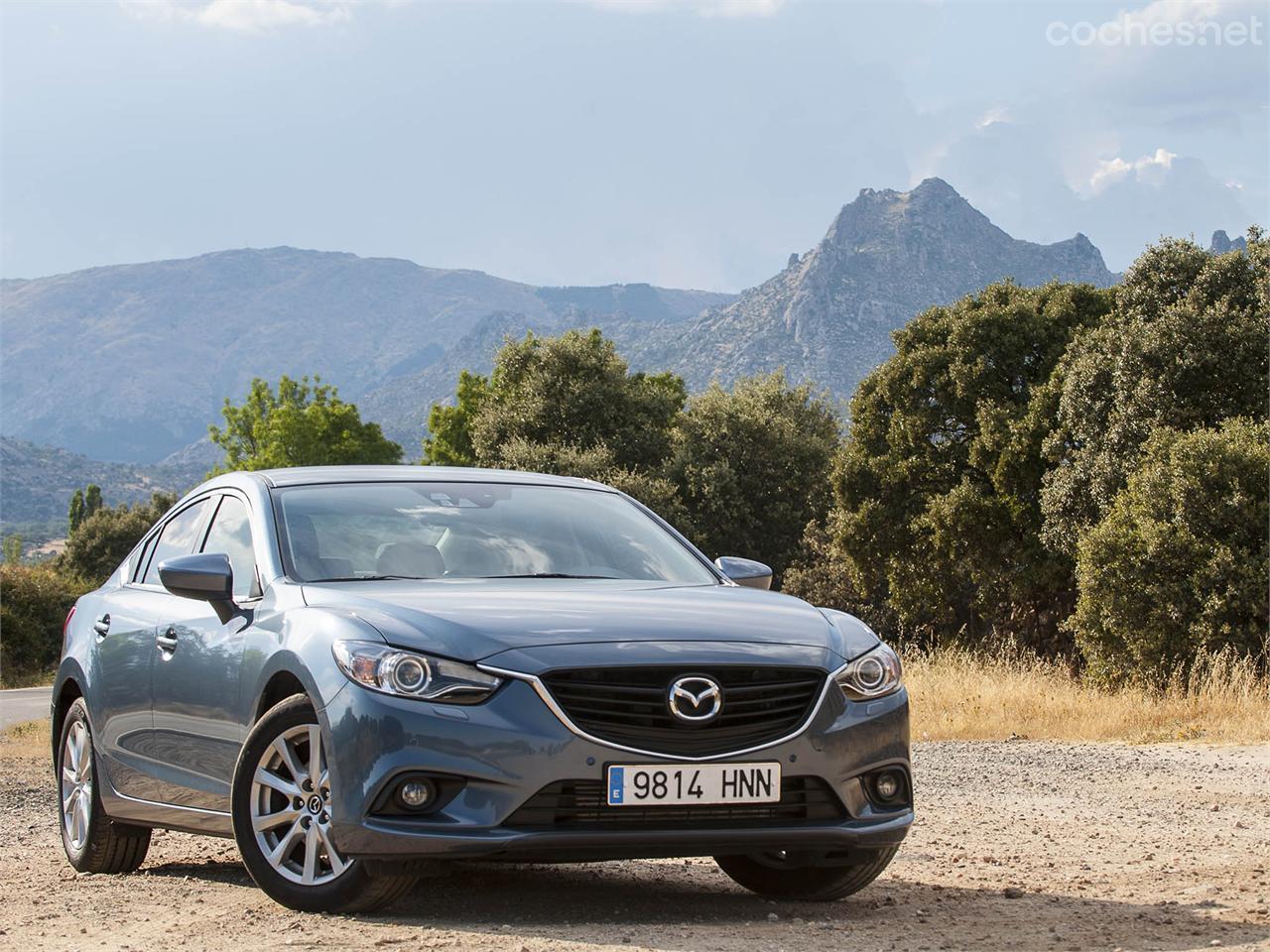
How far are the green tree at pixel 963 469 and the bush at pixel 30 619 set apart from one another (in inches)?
1197

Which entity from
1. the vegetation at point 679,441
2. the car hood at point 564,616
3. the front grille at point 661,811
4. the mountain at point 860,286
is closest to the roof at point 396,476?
the car hood at point 564,616

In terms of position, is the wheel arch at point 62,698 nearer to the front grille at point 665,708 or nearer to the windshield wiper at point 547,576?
the windshield wiper at point 547,576

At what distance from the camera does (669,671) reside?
541cm

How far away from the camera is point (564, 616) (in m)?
5.61

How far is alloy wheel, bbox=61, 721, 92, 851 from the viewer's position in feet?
25.4

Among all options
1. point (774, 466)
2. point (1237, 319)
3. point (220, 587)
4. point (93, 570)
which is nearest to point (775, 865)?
point (220, 587)

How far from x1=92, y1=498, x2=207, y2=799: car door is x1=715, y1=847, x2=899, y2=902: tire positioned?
2.44m

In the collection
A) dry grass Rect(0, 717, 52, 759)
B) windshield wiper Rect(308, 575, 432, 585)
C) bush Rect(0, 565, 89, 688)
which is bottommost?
bush Rect(0, 565, 89, 688)

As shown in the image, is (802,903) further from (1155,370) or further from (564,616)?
(1155,370)

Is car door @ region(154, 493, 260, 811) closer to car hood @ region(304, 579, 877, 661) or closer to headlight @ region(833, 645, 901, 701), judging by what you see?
car hood @ region(304, 579, 877, 661)

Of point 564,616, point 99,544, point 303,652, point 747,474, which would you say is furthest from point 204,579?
point 99,544

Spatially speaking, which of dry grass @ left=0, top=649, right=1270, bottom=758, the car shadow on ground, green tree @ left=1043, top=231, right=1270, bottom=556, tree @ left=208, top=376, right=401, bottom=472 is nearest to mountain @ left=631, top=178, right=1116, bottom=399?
tree @ left=208, top=376, right=401, bottom=472

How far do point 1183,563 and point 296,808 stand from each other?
62.8 ft

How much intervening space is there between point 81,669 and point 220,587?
200cm
